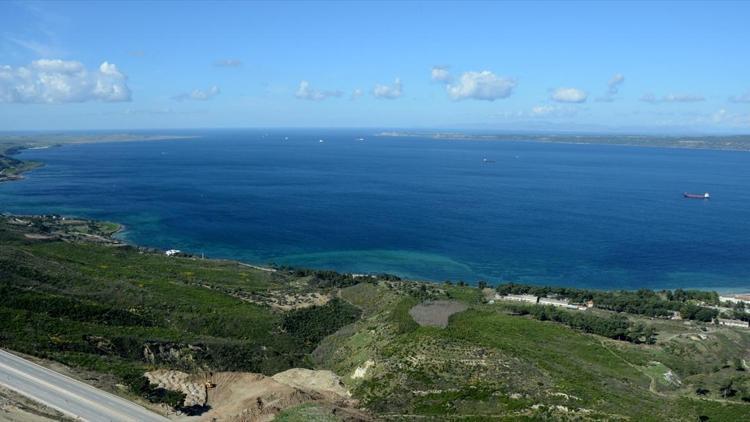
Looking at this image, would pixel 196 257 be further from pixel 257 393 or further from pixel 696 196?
pixel 696 196

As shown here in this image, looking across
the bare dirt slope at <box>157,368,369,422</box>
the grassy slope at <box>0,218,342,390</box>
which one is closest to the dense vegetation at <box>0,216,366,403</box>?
the grassy slope at <box>0,218,342,390</box>

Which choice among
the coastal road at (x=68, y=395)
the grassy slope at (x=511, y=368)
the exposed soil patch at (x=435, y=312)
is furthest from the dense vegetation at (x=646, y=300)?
the coastal road at (x=68, y=395)

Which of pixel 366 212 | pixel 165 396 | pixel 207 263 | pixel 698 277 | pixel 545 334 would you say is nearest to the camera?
pixel 165 396

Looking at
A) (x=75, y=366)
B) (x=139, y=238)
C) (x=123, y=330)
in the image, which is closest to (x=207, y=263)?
(x=139, y=238)

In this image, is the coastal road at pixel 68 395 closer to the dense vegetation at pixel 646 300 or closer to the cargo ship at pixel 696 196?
the dense vegetation at pixel 646 300

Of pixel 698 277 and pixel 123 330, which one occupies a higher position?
pixel 123 330

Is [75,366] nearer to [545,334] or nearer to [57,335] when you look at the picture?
[57,335]
